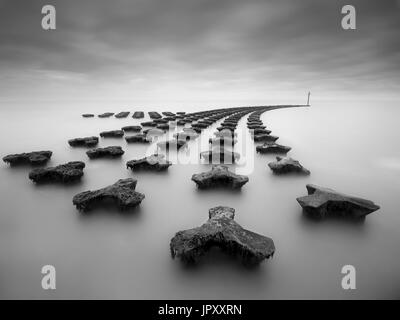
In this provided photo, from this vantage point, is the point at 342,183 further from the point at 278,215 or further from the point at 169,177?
the point at 169,177

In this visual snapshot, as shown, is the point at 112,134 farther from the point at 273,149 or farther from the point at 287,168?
the point at 287,168

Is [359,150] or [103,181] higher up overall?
[359,150]

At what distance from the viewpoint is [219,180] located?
223cm

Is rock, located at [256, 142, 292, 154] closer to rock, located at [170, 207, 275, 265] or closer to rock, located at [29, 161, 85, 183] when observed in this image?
rock, located at [170, 207, 275, 265]

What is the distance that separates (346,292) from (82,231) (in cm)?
152

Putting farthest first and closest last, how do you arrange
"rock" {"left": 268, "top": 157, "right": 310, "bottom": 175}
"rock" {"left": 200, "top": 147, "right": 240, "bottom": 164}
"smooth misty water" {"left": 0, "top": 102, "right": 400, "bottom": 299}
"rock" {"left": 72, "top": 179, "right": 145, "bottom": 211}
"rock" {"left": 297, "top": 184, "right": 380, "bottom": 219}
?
1. "rock" {"left": 200, "top": 147, "right": 240, "bottom": 164}
2. "rock" {"left": 268, "top": 157, "right": 310, "bottom": 175}
3. "rock" {"left": 72, "top": 179, "right": 145, "bottom": 211}
4. "rock" {"left": 297, "top": 184, "right": 380, "bottom": 219}
5. "smooth misty water" {"left": 0, "top": 102, "right": 400, "bottom": 299}

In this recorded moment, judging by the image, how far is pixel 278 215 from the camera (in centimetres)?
179

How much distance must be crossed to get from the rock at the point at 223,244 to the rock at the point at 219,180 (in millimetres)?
853

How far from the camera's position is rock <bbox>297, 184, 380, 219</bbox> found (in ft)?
5.29

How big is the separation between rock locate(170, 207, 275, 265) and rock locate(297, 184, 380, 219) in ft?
1.81

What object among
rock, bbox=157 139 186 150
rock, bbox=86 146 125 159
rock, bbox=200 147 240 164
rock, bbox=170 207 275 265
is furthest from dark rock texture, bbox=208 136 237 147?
rock, bbox=170 207 275 265

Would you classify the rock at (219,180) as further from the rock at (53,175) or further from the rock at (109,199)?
the rock at (53,175)

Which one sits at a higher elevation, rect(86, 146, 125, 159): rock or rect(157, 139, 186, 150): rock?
rect(157, 139, 186, 150): rock
